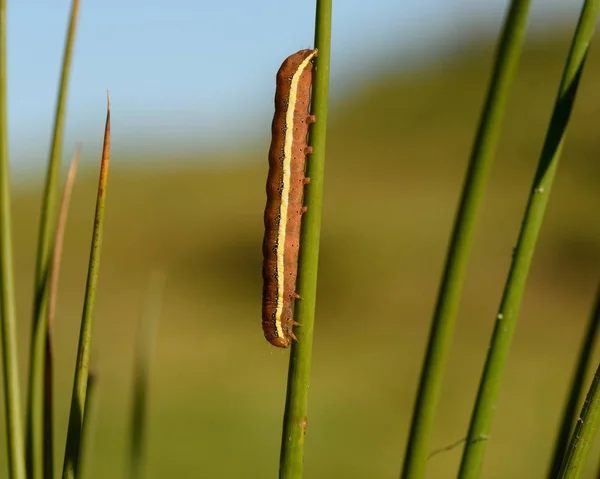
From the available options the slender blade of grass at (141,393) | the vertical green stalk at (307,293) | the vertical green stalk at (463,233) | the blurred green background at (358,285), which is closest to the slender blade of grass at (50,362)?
the slender blade of grass at (141,393)

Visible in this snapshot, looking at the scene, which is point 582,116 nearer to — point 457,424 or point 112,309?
point 457,424

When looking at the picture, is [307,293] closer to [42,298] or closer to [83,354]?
[83,354]

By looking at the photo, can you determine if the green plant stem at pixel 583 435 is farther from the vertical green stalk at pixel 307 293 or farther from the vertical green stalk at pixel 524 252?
the vertical green stalk at pixel 307 293

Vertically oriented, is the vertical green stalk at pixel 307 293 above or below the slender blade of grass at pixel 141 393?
above

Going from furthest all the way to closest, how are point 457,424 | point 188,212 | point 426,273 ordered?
point 188,212 < point 426,273 < point 457,424

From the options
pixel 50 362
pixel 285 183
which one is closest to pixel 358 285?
pixel 285 183

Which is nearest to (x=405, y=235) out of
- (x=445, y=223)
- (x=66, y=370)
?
(x=445, y=223)
